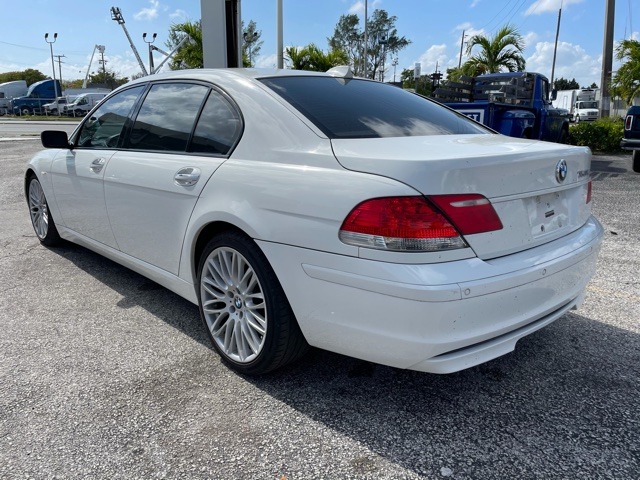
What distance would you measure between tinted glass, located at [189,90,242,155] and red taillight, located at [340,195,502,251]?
1024 millimetres

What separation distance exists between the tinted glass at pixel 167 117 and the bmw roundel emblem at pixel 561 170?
1.92 meters

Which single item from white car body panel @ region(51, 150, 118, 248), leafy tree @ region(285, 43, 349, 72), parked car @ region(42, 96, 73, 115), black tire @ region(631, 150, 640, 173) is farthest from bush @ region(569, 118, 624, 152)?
parked car @ region(42, 96, 73, 115)

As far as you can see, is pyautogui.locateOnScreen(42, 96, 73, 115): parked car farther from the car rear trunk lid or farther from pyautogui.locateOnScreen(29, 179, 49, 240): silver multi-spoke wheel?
the car rear trunk lid

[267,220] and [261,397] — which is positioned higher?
[267,220]

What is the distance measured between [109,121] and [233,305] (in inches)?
78.9

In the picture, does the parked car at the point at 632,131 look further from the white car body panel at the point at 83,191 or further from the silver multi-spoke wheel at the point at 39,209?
the silver multi-spoke wheel at the point at 39,209

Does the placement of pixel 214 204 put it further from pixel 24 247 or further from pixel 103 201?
pixel 24 247

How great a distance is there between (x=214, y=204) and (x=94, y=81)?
99.0 meters

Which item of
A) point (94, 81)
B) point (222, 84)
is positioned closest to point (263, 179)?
point (222, 84)

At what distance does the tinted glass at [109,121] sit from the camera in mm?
3772

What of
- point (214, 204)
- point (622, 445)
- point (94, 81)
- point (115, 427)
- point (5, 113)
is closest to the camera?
point (622, 445)

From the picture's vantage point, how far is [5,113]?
5466 cm

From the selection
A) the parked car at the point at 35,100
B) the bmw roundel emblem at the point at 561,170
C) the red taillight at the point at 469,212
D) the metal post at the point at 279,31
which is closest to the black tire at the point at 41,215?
the red taillight at the point at 469,212

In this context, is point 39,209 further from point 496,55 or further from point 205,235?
point 496,55
